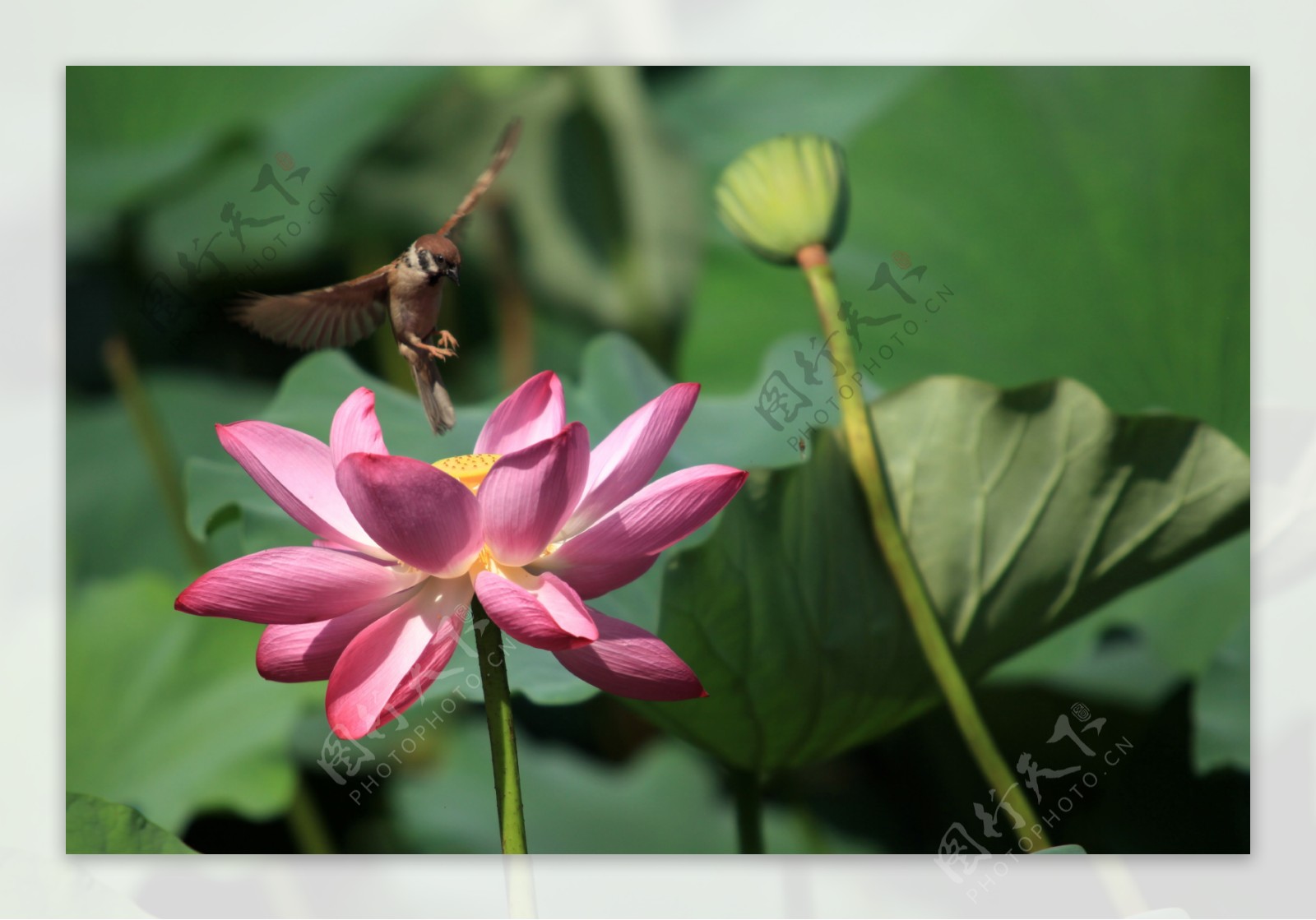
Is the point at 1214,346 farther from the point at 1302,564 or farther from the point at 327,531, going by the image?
the point at 327,531

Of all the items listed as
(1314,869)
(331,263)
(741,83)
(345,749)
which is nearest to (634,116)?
(741,83)

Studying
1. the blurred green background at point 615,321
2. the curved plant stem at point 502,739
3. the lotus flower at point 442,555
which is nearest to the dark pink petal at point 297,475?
the lotus flower at point 442,555

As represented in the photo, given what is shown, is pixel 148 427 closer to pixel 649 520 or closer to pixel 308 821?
pixel 308 821

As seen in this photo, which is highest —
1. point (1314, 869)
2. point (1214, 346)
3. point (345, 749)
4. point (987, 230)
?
point (987, 230)

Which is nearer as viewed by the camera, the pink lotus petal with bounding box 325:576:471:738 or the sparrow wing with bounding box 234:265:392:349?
the pink lotus petal with bounding box 325:576:471:738

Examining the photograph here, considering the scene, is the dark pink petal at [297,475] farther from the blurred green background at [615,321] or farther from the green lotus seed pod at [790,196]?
the green lotus seed pod at [790,196]

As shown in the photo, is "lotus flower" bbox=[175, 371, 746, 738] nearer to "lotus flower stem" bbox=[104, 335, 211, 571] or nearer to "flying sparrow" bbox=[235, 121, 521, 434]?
"flying sparrow" bbox=[235, 121, 521, 434]

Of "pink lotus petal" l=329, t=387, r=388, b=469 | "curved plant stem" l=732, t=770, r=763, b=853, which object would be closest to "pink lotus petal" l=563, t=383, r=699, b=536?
"pink lotus petal" l=329, t=387, r=388, b=469

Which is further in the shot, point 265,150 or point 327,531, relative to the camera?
point 265,150
